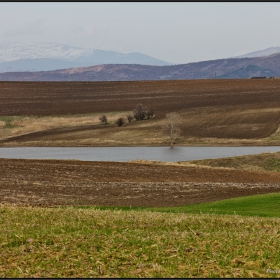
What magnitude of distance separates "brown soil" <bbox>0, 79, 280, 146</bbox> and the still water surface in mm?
5950

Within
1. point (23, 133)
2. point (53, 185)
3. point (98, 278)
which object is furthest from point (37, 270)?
point (23, 133)

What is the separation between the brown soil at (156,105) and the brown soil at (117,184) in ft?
128

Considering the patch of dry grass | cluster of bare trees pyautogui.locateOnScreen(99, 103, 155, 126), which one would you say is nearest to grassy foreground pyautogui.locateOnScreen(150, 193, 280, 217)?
the patch of dry grass

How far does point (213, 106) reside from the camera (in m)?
112

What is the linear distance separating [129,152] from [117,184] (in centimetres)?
3930

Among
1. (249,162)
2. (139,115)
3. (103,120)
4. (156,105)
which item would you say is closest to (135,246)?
(249,162)

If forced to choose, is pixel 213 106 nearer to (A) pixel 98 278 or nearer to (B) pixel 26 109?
(B) pixel 26 109

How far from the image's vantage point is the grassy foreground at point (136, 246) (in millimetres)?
10289

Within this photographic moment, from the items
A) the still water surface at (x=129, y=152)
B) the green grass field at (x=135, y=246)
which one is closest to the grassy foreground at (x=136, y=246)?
the green grass field at (x=135, y=246)

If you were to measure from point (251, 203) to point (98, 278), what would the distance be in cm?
1653

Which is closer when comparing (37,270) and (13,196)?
(37,270)

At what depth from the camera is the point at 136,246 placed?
12.1 meters

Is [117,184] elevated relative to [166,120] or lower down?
lower down

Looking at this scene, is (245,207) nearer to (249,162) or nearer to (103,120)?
(249,162)
